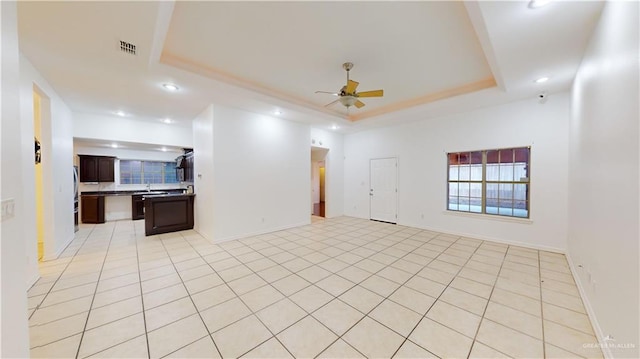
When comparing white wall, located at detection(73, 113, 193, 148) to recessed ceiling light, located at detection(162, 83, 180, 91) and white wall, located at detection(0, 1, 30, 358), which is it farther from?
white wall, located at detection(0, 1, 30, 358)

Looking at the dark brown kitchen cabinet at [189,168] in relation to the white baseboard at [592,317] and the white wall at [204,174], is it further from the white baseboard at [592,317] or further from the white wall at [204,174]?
the white baseboard at [592,317]

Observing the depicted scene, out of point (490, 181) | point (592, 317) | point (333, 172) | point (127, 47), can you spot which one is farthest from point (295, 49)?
point (490, 181)

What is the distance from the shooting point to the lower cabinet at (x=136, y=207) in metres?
6.80

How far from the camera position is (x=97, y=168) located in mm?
6539

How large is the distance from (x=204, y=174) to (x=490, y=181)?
620 centimetres

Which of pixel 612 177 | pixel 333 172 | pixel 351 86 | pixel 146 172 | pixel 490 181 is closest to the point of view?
pixel 612 177

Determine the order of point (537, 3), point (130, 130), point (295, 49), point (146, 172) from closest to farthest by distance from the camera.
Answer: point (537, 3)
point (295, 49)
point (130, 130)
point (146, 172)

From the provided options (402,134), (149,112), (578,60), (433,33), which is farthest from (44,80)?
(578,60)

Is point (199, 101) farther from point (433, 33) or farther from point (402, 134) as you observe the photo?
point (402, 134)

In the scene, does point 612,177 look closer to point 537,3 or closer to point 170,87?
point 537,3

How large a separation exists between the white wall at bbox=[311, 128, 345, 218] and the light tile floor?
312 centimetres

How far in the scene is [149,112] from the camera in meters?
5.08

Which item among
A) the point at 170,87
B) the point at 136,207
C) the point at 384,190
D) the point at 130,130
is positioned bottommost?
the point at 136,207

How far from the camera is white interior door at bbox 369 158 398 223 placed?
6.21m
